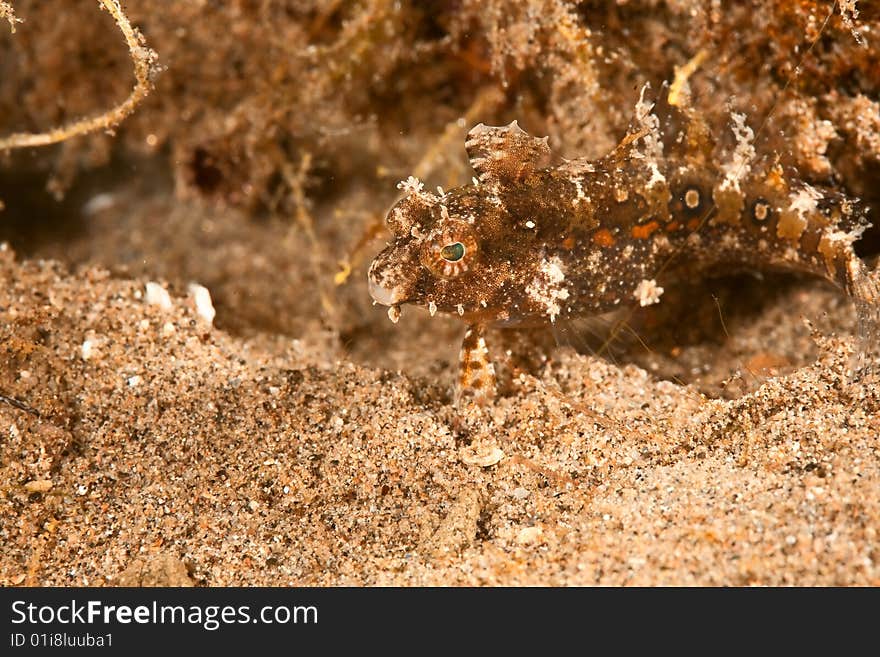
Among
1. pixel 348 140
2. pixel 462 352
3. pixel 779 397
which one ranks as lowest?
pixel 779 397

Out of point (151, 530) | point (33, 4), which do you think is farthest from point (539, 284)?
point (33, 4)

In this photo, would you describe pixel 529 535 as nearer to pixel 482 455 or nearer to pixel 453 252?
pixel 482 455

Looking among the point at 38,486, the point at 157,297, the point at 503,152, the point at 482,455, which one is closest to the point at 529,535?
the point at 482,455

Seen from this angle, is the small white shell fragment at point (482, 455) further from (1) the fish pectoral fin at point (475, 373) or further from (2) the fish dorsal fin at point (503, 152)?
(2) the fish dorsal fin at point (503, 152)

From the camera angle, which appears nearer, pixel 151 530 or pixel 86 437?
pixel 151 530
